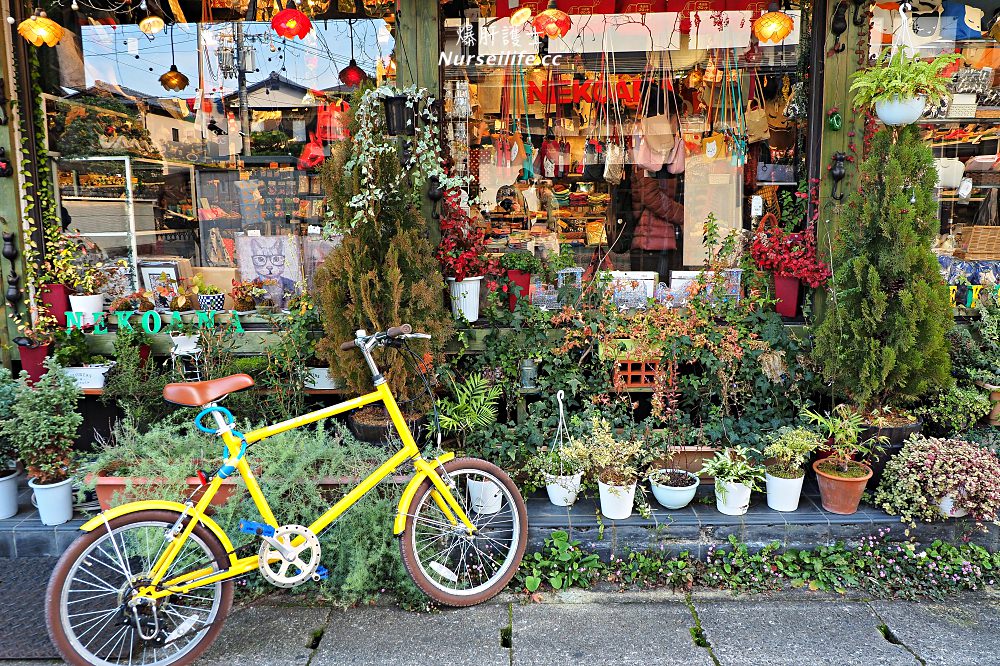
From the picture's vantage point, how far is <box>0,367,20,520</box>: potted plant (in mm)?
4004

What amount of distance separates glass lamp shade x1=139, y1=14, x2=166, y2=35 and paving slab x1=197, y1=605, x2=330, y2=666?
4485 mm

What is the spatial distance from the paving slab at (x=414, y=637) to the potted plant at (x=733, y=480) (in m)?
1.34

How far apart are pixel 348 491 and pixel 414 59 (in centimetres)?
267

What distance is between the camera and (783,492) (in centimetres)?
395

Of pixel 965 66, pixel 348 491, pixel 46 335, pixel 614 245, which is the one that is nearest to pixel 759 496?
pixel 348 491

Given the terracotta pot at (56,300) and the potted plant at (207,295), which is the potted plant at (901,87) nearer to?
the potted plant at (207,295)

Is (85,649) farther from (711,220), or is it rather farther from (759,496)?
(711,220)

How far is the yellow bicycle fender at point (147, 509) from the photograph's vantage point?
2871mm

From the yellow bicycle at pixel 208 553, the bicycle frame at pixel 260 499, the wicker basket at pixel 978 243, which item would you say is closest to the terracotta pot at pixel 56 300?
the yellow bicycle at pixel 208 553

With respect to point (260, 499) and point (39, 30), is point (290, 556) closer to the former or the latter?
point (260, 499)

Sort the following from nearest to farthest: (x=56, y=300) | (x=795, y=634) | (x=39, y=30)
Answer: (x=795, y=634) < (x=39, y=30) < (x=56, y=300)

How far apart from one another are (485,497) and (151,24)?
179 inches

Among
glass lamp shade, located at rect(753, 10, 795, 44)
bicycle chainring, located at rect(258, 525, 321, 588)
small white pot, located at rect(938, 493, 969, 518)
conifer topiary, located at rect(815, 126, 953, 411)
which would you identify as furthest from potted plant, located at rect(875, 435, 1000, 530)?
bicycle chainring, located at rect(258, 525, 321, 588)

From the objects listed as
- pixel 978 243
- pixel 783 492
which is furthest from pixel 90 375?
pixel 978 243
